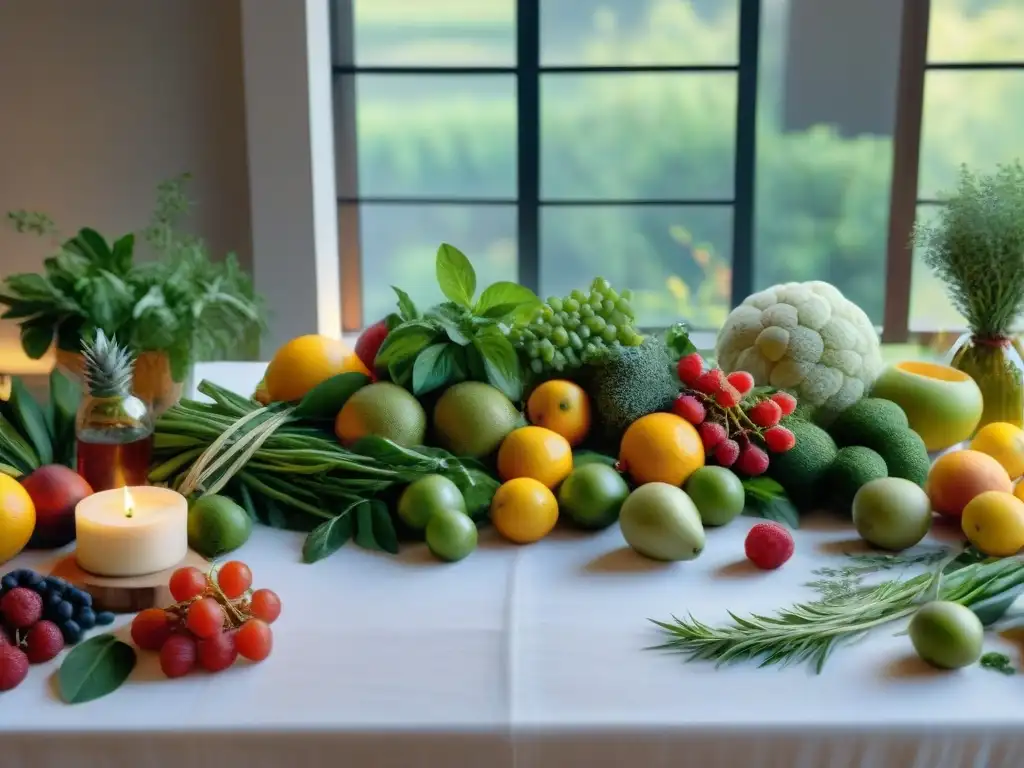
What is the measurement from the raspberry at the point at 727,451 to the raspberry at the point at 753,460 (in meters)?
0.01

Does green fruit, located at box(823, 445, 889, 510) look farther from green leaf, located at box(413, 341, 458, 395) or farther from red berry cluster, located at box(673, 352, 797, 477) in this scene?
green leaf, located at box(413, 341, 458, 395)

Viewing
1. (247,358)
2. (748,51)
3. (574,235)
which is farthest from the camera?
(574,235)

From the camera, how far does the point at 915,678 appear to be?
2.66 feet

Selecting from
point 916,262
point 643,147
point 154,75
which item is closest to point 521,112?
point 643,147

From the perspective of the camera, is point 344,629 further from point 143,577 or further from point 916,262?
point 916,262

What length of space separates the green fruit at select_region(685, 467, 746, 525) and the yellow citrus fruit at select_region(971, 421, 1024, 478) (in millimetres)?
316

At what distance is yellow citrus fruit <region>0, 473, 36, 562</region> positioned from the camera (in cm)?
97

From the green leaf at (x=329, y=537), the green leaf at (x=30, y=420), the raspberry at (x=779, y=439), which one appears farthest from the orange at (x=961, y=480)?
the green leaf at (x=30, y=420)

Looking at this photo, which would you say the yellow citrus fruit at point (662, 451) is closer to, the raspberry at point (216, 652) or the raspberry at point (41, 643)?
the raspberry at point (216, 652)

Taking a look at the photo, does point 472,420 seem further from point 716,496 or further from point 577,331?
point 716,496

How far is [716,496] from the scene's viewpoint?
1.08 metres

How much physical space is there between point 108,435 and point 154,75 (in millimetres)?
2065

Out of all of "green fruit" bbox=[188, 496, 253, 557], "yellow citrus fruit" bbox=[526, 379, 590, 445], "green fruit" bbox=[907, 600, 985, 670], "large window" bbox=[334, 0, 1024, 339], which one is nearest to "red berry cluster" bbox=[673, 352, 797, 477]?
"yellow citrus fruit" bbox=[526, 379, 590, 445]

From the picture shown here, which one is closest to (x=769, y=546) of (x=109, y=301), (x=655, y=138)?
(x=109, y=301)
